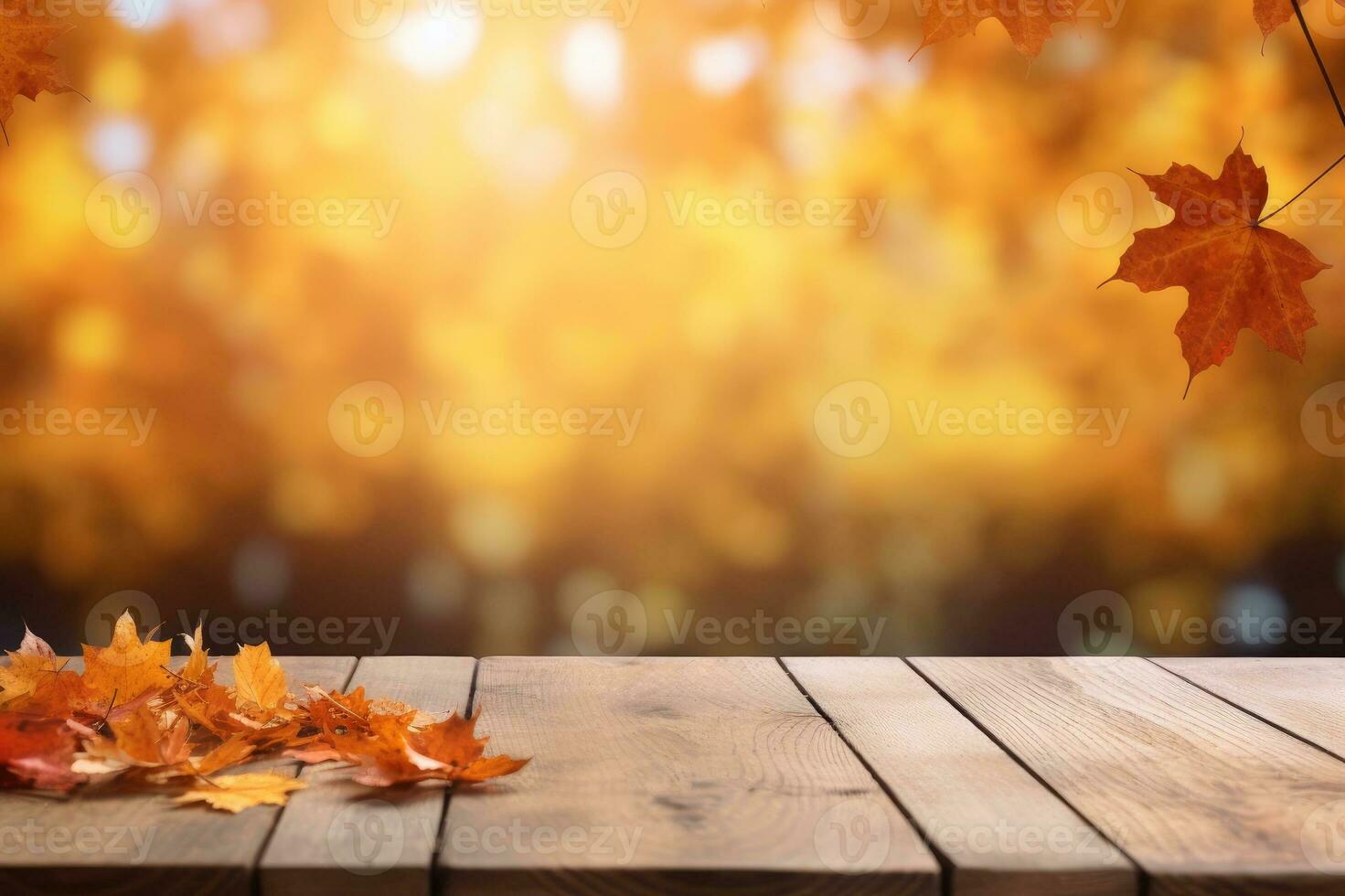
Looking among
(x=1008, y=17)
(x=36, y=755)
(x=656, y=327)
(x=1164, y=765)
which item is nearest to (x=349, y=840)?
(x=36, y=755)

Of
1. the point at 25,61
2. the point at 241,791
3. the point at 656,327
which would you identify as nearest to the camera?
the point at 241,791

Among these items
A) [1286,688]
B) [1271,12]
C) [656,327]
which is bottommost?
[1286,688]

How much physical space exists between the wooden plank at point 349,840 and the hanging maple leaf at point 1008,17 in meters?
0.82

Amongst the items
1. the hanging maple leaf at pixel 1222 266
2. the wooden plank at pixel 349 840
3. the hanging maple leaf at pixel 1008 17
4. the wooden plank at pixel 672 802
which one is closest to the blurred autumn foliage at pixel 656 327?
the hanging maple leaf at pixel 1008 17

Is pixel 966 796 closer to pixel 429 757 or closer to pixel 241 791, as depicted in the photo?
pixel 429 757

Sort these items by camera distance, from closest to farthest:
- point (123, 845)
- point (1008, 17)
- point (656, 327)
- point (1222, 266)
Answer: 1. point (123, 845)
2. point (1222, 266)
3. point (1008, 17)
4. point (656, 327)

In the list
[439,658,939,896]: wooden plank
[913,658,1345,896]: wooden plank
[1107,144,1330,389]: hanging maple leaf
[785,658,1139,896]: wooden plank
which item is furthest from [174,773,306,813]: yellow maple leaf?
[1107,144,1330,389]: hanging maple leaf

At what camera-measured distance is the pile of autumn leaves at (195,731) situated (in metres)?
0.91

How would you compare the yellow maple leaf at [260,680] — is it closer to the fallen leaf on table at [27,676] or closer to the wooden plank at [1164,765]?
the fallen leaf on table at [27,676]

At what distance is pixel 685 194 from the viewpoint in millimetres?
1920

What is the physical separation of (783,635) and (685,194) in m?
0.74

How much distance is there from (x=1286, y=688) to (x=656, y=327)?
41.7 inches

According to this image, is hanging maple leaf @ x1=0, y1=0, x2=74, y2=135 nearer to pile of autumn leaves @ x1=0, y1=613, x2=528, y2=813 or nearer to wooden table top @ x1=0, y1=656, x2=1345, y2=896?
pile of autumn leaves @ x1=0, y1=613, x2=528, y2=813

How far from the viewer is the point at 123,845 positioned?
2.61 ft
